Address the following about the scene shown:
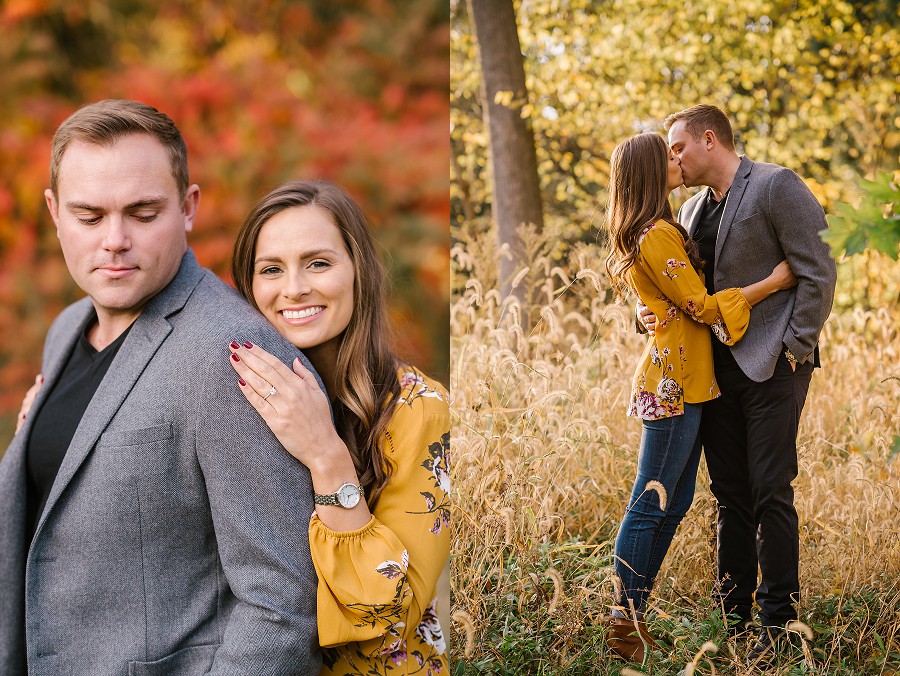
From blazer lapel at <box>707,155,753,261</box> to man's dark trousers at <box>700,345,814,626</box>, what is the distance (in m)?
0.24

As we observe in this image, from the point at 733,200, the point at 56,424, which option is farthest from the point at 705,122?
the point at 56,424

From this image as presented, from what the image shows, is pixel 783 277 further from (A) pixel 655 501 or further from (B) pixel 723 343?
(A) pixel 655 501

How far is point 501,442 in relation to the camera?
2.31 meters

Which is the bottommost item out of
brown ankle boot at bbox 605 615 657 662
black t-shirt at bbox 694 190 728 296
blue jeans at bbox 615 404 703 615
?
brown ankle boot at bbox 605 615 657 662

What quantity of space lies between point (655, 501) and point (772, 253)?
0.64 metres

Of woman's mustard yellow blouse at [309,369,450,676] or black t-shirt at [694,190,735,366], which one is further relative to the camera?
black t-shirt at [694,190,735,366]

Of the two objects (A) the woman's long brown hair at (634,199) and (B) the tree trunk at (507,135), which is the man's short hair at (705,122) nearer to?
(A) the woman's long brown hair at (634,199)

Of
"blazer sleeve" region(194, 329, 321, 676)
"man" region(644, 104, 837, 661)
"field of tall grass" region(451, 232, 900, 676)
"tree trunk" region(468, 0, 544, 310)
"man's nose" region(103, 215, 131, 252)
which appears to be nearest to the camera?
"blazer sleeve" region(194, 329, 321, 676)

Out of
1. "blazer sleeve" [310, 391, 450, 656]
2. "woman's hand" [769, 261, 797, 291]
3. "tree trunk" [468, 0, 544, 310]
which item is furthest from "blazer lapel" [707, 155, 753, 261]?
"blazer sleeve" [310, 391, 450, 656]

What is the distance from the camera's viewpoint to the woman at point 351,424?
1.69 metres

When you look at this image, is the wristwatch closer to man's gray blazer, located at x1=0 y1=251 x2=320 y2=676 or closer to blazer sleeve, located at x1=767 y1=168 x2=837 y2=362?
man's gray blazer, located at x1=0 y1=251 x2=320 y2=676

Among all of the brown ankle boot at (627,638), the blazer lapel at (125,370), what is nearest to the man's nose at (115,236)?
the blazer lapel at (125,370)

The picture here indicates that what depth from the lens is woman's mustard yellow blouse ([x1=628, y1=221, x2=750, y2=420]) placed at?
1.93 metres

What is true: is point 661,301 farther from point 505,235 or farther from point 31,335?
point 31,335
